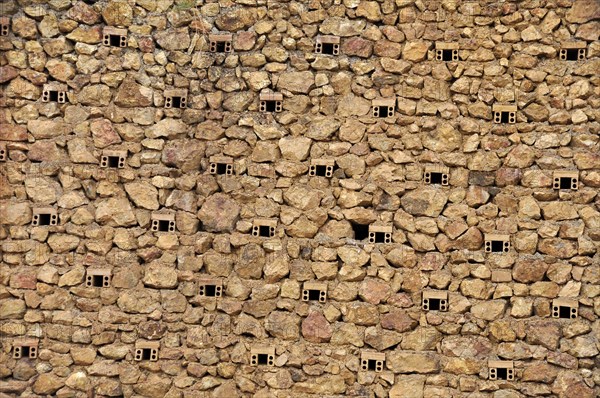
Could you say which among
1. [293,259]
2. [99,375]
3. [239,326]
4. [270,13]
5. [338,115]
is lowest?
[99,375]

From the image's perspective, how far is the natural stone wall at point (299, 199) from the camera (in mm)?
7621

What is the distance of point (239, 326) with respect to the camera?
7.74 metres

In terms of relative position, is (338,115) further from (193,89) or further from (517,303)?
(517,303)

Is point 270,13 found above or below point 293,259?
above

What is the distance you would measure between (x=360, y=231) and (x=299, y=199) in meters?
0.69

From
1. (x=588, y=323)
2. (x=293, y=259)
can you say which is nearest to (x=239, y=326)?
(x=293, y=259)

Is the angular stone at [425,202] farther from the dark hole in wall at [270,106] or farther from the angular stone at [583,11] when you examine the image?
the angular stone at [583,11]

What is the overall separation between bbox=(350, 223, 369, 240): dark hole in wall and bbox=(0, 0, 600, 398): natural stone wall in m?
0.11

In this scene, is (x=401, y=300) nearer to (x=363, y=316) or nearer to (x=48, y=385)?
(x=363, y=316)

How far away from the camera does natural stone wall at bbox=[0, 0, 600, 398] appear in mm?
7621

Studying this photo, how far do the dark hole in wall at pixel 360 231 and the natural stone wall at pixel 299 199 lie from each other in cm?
11

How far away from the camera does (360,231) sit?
26.1 feet

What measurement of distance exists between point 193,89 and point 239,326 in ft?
7.99

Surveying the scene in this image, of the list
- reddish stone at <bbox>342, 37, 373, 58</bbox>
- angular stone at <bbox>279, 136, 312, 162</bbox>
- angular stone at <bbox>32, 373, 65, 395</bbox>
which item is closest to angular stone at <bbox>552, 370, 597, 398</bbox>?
angular stone at <bbox>279, 136, 312, 162</bbox>
